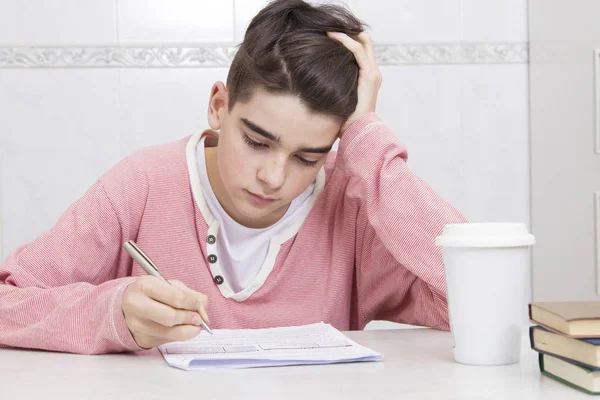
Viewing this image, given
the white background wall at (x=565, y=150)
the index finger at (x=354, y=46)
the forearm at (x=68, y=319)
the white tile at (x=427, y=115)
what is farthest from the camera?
the white tile at (x=427, y=115)

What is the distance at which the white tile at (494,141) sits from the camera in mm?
2223

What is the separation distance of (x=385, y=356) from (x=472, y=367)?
114 mm

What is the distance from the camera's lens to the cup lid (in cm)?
87

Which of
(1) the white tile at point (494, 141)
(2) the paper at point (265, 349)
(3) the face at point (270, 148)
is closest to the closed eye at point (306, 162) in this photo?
(3) the face at point (270, 148)

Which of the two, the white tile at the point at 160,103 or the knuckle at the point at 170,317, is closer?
the knuckle at the point at 170,317

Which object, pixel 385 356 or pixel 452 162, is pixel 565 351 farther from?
pixel 452 162

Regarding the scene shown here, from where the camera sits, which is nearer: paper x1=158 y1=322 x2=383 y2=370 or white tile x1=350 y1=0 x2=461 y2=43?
paper x1=158 y1=322 x2=383 y2=370

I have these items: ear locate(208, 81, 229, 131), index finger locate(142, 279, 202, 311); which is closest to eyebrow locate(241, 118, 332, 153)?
ear locate(208, 81, 229, 131)

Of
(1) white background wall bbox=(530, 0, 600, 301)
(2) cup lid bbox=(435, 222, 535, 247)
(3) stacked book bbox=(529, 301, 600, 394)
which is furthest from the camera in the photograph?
(1) white background wall bbox=(530, 0, 600, 301)

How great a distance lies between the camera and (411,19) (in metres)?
2.20

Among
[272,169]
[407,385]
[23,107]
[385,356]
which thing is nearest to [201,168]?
[272,169]

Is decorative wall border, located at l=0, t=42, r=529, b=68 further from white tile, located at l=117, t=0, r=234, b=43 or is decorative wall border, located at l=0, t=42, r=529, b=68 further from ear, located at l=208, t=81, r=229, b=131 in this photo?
ear, located at l=208, t=81, r=229, b=131

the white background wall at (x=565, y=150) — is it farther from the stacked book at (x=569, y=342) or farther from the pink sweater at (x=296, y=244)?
the stacked book at (x=569, y=342)

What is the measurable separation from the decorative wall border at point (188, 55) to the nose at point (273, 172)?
971 millimetres
